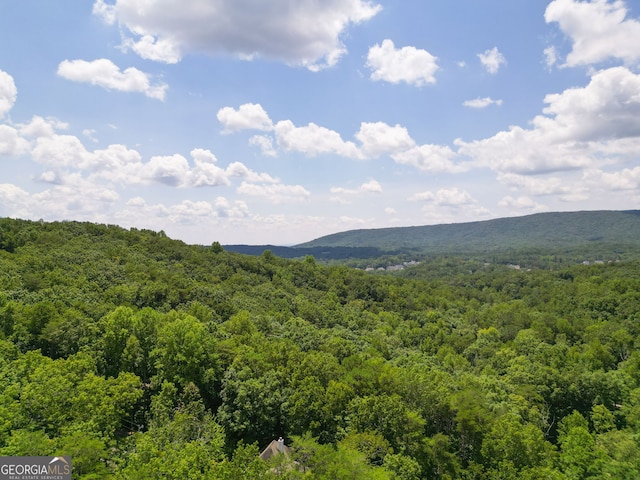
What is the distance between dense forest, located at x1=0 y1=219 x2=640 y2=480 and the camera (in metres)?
19.9

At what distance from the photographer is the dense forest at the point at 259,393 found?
65.4ft

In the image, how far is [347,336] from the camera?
6047 cm

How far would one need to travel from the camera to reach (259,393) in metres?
29.1

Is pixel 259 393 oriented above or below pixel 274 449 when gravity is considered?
above

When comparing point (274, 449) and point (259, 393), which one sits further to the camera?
point (259, 393)

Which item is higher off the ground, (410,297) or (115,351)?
(115,351)

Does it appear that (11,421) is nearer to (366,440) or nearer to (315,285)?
(366,440)

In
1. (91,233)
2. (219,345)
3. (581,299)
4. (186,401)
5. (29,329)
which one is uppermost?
(91,233)

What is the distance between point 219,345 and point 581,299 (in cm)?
9263

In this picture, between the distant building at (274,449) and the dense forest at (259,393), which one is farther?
the distant building at (274,449)

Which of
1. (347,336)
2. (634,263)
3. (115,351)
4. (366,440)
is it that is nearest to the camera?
(366,440)

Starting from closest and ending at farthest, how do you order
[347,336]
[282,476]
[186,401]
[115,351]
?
[282,476] → [186,401] → [115,351] → [347,336]

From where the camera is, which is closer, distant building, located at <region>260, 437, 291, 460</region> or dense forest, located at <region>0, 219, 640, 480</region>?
dense forest, located at <region>0, 219, 640, 480</region>

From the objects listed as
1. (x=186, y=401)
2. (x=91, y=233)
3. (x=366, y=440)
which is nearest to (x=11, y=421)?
(x=186, y=401)
